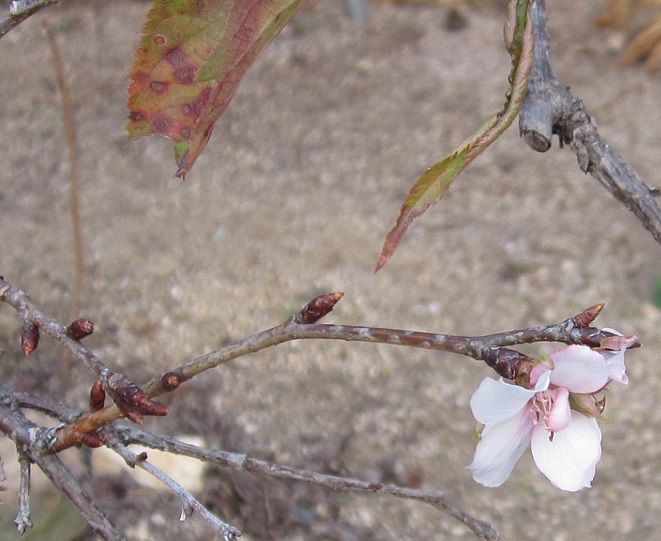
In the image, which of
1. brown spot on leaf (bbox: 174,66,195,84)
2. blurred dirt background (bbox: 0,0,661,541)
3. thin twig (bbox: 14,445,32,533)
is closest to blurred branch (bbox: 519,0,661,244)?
brown spot on leaf (bbox: 174,66,195,84)

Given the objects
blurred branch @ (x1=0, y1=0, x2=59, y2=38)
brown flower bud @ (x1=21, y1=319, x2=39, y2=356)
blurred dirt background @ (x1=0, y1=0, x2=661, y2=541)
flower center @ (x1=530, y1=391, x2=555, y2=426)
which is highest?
blurred branch @ (x1=0, y1=0, x2=59, y2=38)

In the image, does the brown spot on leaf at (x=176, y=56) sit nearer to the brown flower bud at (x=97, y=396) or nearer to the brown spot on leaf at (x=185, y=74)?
the brown spot on leaf at (x=185, y=74)

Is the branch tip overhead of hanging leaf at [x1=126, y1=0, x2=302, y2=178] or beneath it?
beneath

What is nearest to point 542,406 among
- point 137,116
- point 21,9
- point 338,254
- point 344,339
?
point 344,339

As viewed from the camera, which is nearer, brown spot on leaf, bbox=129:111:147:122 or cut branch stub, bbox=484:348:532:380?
cut branch stub, bbox=484:348:532:380

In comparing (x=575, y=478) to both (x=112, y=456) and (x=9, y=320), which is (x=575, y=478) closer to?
(x=112, y=456)

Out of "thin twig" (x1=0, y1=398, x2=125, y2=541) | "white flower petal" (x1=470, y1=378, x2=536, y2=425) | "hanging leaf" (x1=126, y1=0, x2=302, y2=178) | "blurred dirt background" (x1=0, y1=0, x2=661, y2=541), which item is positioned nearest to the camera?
"white flower petal" (x1=470, y1=378, x2=536, y2=425)

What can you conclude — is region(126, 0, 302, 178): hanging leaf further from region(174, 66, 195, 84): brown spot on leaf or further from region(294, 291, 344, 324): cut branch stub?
region(294, 291, 344, 324): cut branch stub
